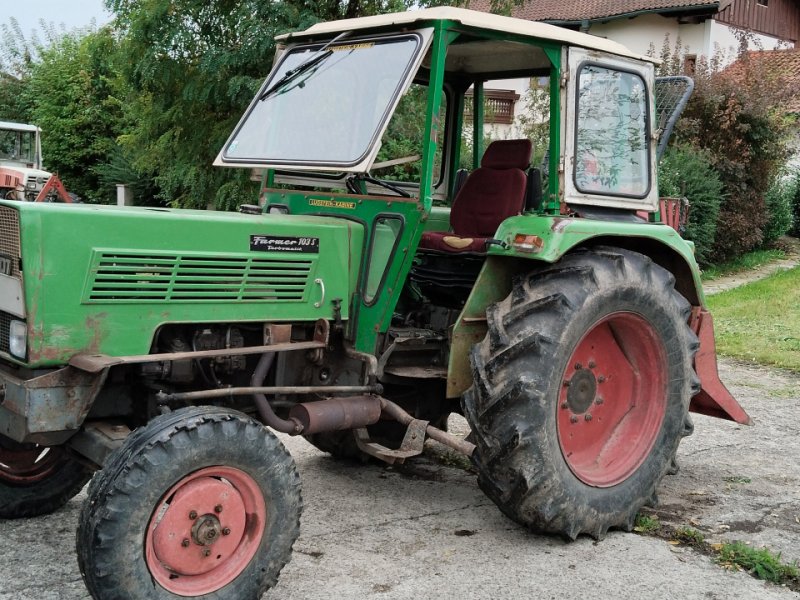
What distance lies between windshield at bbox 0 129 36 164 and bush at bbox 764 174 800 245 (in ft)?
46.3

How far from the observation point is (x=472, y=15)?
4.27 meters

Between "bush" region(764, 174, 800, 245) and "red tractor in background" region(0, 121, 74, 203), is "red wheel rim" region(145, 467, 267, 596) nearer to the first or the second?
"red tractor in background" region(0, 121, 74, 203)

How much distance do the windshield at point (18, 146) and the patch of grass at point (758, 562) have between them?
17.3 m

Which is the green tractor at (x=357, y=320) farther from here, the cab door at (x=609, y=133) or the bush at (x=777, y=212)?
the bush at (x=777, y=212)

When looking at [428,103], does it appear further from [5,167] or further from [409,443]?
[5,167]

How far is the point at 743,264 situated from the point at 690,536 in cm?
1310

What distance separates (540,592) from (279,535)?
3.60ft

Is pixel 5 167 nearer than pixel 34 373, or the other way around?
pixel 34 373

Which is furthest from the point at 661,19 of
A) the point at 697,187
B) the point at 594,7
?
the point at 697,187

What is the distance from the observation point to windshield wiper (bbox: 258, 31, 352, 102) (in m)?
4.62

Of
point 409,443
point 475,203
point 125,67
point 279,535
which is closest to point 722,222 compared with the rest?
point 125,67

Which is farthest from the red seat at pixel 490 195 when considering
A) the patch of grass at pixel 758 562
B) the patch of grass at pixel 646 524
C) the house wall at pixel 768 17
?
the house wall at pixel 768 17

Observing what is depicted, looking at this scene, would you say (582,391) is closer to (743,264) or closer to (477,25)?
(477,25)

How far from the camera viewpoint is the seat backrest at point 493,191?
16.7 feet
